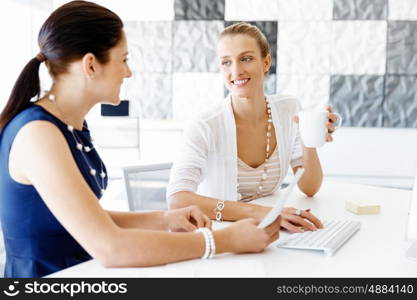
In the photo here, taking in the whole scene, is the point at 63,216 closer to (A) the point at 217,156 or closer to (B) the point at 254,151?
(A) the point at 217,156

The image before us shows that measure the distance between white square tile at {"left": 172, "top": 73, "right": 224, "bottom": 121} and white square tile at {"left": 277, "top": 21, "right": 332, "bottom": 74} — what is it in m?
0.56

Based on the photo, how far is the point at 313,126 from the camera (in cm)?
164

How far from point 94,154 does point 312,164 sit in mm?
912

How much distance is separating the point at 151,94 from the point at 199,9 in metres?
0.83

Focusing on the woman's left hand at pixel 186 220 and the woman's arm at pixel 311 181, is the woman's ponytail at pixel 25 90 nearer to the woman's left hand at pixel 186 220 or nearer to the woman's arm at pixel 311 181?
the woman's left hand at pixel 186 220

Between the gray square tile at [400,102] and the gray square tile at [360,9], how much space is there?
0.51m

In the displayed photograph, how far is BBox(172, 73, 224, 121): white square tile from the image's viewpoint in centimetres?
439

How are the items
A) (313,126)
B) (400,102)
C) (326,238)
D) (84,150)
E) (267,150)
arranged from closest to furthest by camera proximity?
(326,238), (84,150), (313,126), (267,150), (400,102)

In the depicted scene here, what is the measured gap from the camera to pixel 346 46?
423 centimetres

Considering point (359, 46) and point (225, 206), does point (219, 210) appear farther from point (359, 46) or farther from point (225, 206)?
point (359, 46)

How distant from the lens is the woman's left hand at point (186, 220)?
1.41 meters

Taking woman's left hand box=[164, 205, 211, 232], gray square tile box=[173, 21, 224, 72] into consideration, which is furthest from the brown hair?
gray square tile box=[173, 21, 224, 72]

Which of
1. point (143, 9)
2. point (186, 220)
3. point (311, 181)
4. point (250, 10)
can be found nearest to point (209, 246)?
point (186, 220)

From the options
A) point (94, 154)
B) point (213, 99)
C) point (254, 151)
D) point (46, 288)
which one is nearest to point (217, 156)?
point (254, 151)
